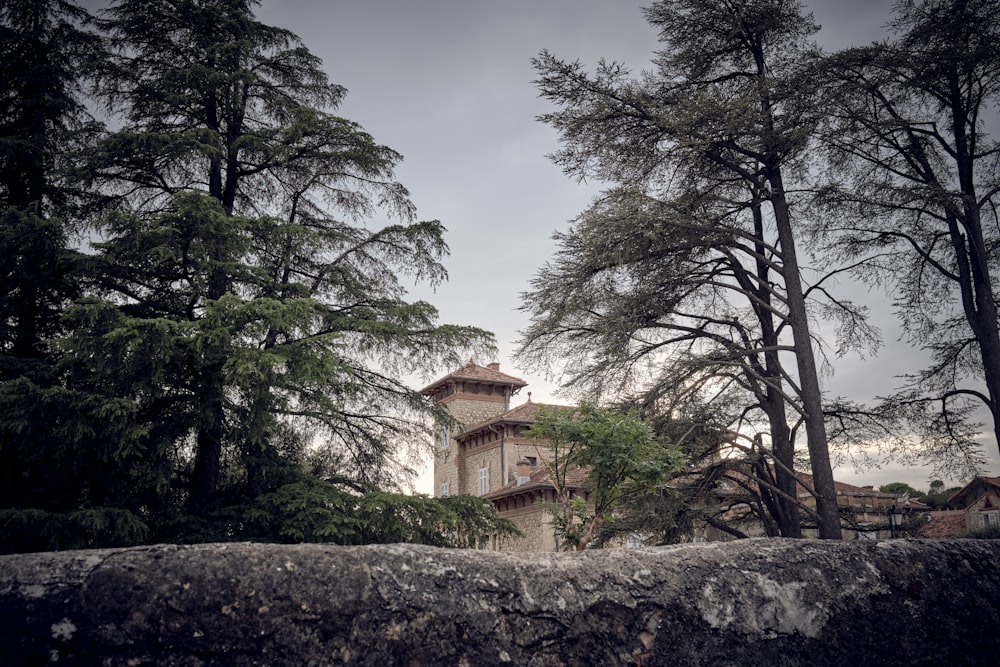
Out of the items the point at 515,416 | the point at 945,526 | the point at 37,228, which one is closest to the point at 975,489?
the point at 945,526

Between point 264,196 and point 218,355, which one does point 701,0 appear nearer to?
point 264,196

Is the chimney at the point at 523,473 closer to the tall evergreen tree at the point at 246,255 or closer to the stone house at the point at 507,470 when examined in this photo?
the stone house at the point at 507,470

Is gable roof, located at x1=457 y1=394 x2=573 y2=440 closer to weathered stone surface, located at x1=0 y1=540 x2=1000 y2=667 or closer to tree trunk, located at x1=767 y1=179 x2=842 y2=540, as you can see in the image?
tree trunk, located at x1=767 y1=179 x2=842 y2=540

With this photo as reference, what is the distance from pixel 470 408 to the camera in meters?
38.9

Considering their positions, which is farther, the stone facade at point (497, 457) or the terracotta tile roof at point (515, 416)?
the terracotta tile roof at point (515, 416)

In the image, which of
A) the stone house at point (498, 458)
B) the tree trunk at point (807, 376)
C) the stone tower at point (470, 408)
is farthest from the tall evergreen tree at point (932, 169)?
the stone tower at point (470, 408)

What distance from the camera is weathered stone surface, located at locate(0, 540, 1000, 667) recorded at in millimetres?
2666

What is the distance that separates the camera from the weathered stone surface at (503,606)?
8.75ft

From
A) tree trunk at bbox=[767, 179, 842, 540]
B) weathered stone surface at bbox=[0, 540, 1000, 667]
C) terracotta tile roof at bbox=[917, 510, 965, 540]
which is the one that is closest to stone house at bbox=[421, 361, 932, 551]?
terracotta tile roof at bbox=[917, 510, 965, 540]

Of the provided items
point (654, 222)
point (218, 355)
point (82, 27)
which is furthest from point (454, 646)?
point (82, 27)

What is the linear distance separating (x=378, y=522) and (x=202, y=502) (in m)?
3.27

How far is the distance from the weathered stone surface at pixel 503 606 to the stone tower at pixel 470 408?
32071 mm

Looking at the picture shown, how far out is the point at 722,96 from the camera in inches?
586

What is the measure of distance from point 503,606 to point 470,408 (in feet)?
118
